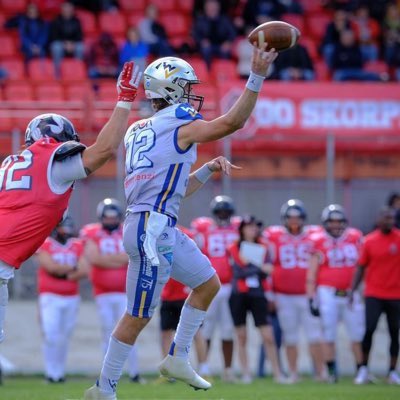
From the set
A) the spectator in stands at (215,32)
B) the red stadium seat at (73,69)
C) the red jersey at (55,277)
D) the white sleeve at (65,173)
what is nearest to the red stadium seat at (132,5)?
the spectator in stands at (215,32)

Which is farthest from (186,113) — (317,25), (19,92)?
(317,25)

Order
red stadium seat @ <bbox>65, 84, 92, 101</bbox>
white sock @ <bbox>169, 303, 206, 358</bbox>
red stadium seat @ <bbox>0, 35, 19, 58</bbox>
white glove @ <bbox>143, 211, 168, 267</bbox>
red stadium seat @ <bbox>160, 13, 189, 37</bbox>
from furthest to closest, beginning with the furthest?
red stadium seat @ <bbox>160, 13, 189, 37</bbox>
red stadium seat @ <bbox>0, 35, 19, 58</bbox>
red stadium seat @ <bbox>65, 84, 92, 101</bbox>
white sock @ <bbox>169, 303, 206, 358</bbox>
white glove @ <bbox>143, 211, 168, 267</bbox>

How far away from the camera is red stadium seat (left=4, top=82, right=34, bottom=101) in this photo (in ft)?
50.0

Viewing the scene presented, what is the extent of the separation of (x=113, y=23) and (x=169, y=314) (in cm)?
722

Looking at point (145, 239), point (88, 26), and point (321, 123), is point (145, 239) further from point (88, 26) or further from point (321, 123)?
point (88, 26)

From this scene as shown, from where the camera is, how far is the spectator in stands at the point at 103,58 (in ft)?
52.7

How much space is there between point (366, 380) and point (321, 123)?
4.03 meters

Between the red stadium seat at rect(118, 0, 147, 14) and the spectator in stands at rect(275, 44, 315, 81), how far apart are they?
2.91 metres

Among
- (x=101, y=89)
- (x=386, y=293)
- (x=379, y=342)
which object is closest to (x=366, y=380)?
(x=386, y=293)

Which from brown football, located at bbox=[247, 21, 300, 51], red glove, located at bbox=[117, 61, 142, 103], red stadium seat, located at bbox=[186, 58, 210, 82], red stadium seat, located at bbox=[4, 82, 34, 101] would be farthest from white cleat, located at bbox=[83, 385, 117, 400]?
red stadium seat, located at bbox=[186, 58, 210, 82]

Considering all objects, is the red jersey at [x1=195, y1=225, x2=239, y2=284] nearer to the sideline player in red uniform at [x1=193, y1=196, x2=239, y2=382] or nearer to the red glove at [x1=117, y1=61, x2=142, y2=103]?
the sideline player in red uniform at [x1=193, y1=196, x2=239, y2=382]

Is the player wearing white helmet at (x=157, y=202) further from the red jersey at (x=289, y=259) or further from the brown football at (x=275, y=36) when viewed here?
the red jersey at (x=289, y=259)

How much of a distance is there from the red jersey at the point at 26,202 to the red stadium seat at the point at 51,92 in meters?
9.24

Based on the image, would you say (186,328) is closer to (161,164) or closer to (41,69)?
(161,164)
